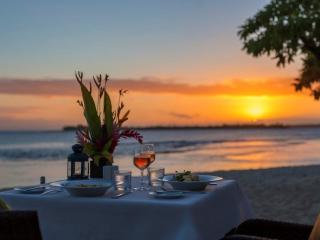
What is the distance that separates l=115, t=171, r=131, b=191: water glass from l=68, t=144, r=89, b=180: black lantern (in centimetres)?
46

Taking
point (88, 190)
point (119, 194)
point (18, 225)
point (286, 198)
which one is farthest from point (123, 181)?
point (286, 198)

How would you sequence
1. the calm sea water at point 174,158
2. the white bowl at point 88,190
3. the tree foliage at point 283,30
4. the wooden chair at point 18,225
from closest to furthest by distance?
the wooden chair at point 18,225
the white bowl at point 88,190
the tree foliage at point 283,30
the calm sea water at point 174,158

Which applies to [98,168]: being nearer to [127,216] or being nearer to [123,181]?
[123,181]

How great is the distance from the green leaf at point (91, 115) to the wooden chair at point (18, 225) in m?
1.05

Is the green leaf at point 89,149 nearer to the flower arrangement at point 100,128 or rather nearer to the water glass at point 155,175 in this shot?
the flower arrangement at point 100,128

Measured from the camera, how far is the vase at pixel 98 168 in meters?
3.01

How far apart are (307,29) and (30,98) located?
78.1ft

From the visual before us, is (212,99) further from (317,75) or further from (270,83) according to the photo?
(317,75)

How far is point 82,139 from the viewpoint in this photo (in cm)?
296

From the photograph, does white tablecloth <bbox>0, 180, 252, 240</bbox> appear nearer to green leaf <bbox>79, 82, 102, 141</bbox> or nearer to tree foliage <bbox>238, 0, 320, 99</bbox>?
green leaf <bbox>79, 82, 102, 141</bbox>

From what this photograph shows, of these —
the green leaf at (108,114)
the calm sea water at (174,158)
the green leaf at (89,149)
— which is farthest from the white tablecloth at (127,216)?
the calm sea water at (174,158)

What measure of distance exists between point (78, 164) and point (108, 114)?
0.35 metres

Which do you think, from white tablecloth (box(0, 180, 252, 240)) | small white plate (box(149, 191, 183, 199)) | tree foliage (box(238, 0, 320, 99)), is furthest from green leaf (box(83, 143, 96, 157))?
tree foliage (box(238, 0, 320, 99))

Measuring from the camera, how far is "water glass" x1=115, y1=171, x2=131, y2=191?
2602 millimetres
